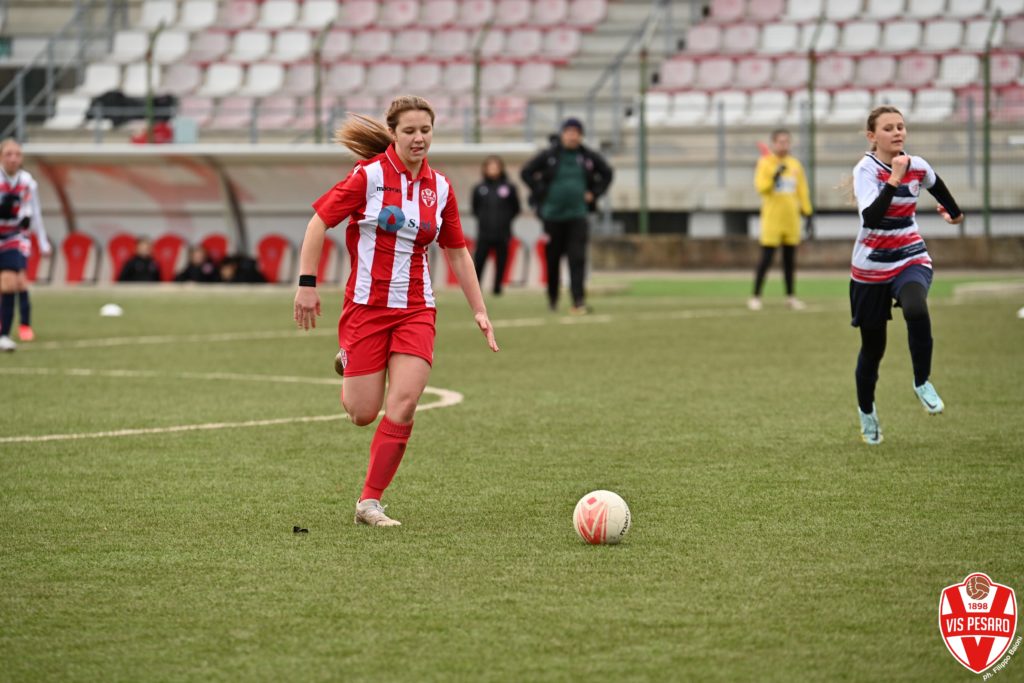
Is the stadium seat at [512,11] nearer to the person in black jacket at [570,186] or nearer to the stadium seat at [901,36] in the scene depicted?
the stadium seat at [901,36]

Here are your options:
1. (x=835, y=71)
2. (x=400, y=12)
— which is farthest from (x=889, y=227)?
(x=400, y=12)

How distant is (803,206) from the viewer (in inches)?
781

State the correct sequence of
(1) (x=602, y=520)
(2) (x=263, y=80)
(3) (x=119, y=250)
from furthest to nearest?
(2) (x=263, y=80) → (3) (x=119, y=250) → (1) (x=602, y=520)

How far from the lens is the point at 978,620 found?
4.88 m

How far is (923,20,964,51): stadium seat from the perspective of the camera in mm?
29344

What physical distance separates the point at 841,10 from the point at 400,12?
365 inches

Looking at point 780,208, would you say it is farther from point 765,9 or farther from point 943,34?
point 765,9

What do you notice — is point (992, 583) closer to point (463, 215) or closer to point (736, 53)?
point (463, 215)

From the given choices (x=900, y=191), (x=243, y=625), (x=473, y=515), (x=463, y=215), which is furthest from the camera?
(x=463, y=215)

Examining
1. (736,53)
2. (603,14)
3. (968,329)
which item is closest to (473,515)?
(968,329)

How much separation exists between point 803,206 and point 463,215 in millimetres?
7377

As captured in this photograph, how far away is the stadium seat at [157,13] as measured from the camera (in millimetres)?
36000

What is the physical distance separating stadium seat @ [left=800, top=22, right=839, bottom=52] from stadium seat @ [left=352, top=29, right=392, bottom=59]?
8.51 m

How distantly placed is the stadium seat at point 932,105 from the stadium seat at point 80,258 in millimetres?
13843
